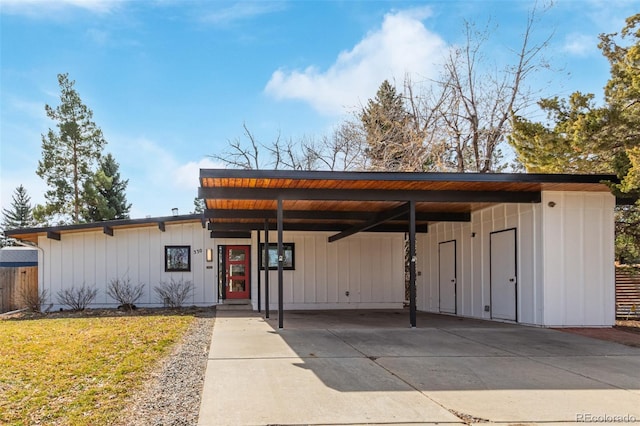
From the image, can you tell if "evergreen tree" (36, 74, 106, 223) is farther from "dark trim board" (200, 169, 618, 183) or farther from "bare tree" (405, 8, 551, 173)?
"dark trim board" (200, 169, 618, 183)

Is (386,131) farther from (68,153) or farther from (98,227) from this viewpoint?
(68,153)

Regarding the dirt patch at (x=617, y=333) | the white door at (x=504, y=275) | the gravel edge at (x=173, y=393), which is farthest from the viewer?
the white door at (x=504, y=275)

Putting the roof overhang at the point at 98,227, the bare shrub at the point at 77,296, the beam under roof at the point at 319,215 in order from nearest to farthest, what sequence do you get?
the beam under roof at the point at 319,215 → the roof overhang at the point at 98,227 → the bare shrub at the point at 77,296

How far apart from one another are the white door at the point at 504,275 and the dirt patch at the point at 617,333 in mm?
1387

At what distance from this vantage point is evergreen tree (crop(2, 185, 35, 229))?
48812 millimetres

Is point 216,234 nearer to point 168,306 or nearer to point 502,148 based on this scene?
point 168,306

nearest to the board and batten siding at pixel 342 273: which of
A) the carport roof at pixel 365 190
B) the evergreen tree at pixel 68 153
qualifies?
the carport roof at pixel 365 190

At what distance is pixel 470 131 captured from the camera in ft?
67.9

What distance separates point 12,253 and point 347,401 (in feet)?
92.8

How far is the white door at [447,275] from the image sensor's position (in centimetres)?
1393

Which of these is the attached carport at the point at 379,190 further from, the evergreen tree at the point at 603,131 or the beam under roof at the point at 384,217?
the evergreen tree at the point at 603,131

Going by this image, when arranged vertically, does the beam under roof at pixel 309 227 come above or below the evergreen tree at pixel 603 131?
below

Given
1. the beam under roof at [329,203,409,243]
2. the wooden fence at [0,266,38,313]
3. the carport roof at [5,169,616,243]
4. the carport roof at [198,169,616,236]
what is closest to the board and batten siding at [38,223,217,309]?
the wooden fence at [0,266,38,313]

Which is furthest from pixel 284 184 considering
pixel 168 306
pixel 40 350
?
pixel 168 306
